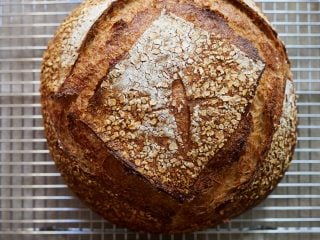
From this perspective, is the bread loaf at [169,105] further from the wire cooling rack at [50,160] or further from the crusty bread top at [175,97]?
the wire cooling rack at [50,160]

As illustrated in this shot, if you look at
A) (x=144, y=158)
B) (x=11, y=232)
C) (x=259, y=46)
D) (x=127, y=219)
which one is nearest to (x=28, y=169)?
(x=11, y=232)

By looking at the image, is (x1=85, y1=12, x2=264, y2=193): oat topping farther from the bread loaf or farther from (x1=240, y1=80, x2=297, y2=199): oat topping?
(x1=240, y1=80, x2=297, y2=199): oat topping

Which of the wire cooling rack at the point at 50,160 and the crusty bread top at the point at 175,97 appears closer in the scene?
the crusty bread top at the point at 175,97

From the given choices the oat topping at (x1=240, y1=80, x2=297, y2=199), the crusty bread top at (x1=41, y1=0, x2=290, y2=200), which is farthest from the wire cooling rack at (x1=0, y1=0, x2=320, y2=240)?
the crusty bread top at (x1=41, y1=0, x2=290, y2=200)

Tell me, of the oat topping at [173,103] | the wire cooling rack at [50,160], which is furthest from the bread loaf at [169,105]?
the wire cooling rack at [50,160]

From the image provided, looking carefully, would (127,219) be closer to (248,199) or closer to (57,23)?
(248,199)

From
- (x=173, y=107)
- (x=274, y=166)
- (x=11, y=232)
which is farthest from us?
(x=11, y=232)

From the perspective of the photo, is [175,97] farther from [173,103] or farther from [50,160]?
[50,160]
